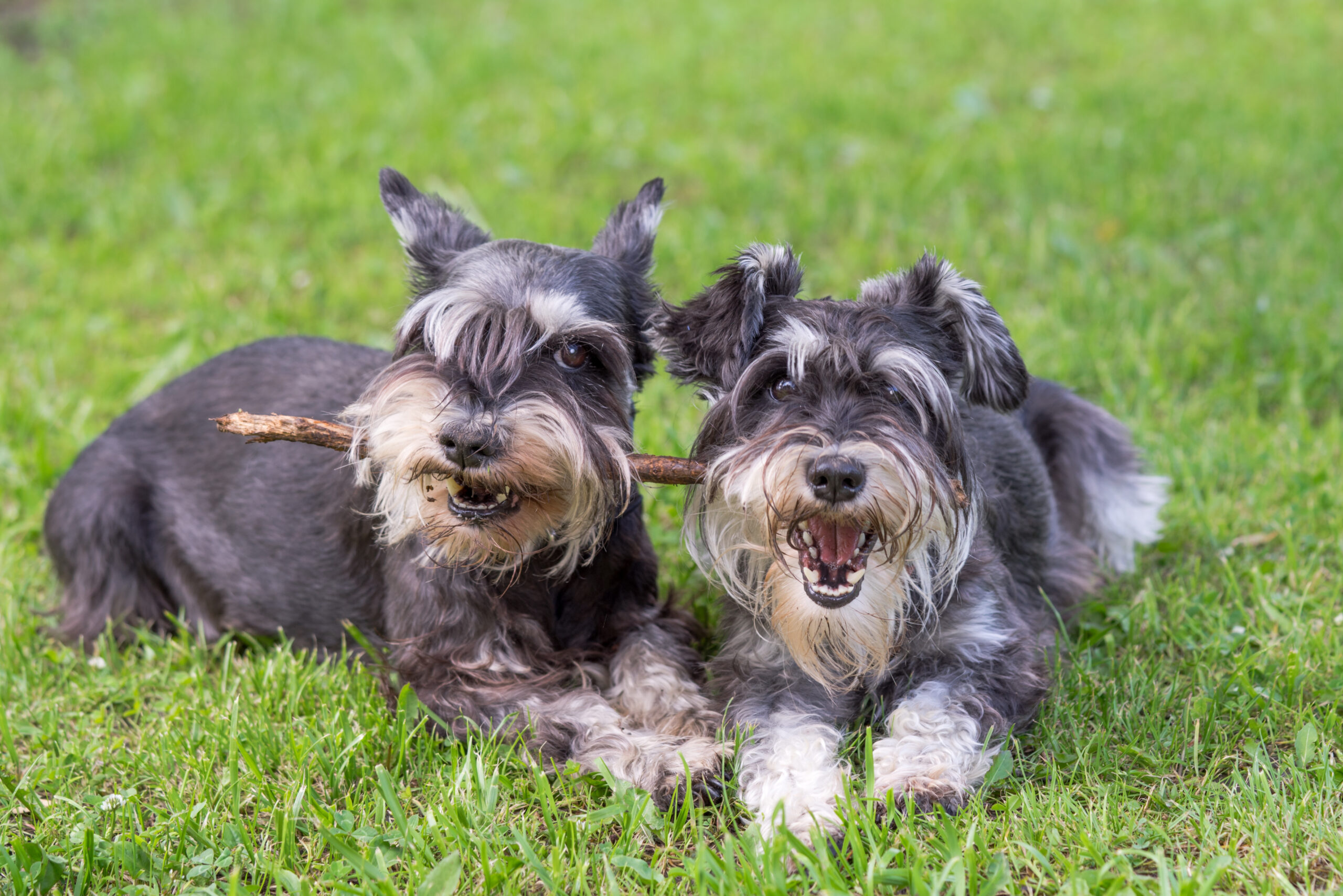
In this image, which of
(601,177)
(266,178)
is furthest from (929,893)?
(266,178)

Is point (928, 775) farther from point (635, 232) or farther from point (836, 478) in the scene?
point (635, 232)

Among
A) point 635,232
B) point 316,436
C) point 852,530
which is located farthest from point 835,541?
point 316,436

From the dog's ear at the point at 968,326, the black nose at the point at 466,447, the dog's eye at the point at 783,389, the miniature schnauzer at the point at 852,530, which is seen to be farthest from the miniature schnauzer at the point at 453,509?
the dog's ear at the point at 968,326

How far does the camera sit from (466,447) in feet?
11.7

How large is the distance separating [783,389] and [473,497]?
102 centimetres

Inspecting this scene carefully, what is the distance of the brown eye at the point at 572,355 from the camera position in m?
3.98

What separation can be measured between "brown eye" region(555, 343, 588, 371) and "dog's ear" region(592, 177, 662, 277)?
59 centimetres

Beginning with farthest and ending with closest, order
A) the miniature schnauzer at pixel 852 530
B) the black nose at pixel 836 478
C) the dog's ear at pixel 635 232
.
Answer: the dog's ear at pixel 635 232 → the miniature schnauzer at pixel 852 530 → the black nose at pixel 836 478

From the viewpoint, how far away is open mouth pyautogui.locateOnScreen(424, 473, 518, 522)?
375cm

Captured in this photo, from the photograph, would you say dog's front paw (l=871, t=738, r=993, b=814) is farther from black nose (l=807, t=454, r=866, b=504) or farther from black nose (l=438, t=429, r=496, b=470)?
black nose (l=438, t=429, r=496, b=470)

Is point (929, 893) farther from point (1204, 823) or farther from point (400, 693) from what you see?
point (400, 693)

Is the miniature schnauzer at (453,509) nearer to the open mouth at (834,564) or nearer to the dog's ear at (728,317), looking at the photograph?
the dog's ear at (728,317)

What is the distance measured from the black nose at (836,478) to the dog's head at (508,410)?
2.52 feet

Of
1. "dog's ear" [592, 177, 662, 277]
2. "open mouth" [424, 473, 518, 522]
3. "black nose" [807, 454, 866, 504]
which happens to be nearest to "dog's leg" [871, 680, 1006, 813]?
"black nose" [807, 454, 866, 504]
